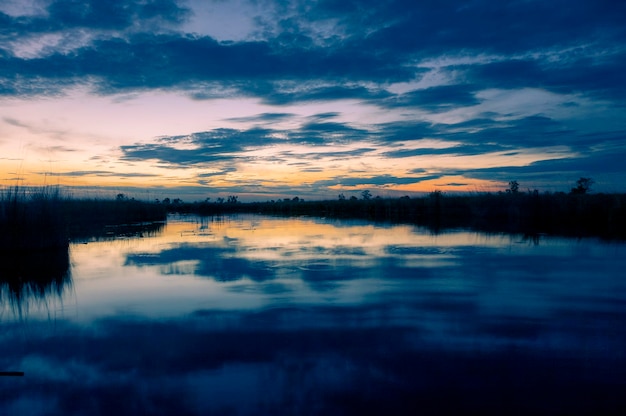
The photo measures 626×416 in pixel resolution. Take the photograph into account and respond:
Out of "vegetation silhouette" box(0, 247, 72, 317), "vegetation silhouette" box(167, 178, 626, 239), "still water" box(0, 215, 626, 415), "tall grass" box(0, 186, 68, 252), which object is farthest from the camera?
"vegetation silhouette" box(167, 178, 626, 239)

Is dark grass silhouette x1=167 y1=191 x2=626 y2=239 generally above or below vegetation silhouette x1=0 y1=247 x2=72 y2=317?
above

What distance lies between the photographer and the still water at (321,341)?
3961mm

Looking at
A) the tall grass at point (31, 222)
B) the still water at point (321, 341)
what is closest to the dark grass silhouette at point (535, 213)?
the still water at point (321, 341)

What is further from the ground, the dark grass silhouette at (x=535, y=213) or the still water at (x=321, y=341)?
the dark grass silhouette at (x=535, y=213)

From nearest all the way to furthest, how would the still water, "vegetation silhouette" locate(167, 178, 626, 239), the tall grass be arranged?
the still water, the tall grass, "vegetation silhouette" locate(167, 178, 626, 239)

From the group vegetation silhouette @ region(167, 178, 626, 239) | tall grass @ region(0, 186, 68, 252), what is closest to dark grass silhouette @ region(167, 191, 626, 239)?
vegetation silhouette @ region(167, 178, 626, 239)

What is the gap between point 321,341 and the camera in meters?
5.41

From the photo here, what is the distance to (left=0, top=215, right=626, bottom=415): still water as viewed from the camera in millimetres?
3961

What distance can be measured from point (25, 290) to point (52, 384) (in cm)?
543

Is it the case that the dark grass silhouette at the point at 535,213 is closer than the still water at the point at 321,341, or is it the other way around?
the still water at the point at 321,341

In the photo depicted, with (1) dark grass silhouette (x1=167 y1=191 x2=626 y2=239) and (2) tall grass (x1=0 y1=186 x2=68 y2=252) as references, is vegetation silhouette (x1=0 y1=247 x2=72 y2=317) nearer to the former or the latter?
(2) tall grass (x1=0 y1=186 x2=68 y2=252)

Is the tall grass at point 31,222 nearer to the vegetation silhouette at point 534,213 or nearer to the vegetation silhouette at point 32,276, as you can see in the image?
the vegetation silhouette at point 32,276

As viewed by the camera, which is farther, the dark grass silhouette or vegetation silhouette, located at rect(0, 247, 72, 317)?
the dark grass silhouette

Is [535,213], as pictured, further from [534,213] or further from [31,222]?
[31,222]
